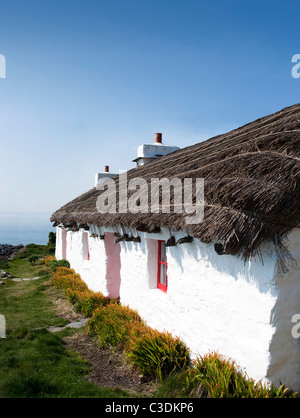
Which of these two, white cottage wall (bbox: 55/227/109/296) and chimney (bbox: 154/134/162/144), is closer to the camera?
white cottage wall (bbox: 55/227/109/296)

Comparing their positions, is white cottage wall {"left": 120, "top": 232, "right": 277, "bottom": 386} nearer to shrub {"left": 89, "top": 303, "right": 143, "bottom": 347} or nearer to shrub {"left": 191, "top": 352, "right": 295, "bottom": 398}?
shrub {"left": 191, "top": 352, "right": 295, "bottom": 398}

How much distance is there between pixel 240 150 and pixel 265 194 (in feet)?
6.04

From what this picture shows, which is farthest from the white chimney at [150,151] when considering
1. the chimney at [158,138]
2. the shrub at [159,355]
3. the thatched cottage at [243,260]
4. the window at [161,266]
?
the shrub at [159,355]

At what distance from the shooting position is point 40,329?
22.7 feet

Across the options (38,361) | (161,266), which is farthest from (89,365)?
(161,266)

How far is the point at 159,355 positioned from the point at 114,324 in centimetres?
174

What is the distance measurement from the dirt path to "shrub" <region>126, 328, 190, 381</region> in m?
0.17

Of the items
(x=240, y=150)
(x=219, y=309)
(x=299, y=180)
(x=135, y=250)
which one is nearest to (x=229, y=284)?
(x=219, y=309)

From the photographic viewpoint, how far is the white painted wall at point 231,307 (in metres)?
3.65

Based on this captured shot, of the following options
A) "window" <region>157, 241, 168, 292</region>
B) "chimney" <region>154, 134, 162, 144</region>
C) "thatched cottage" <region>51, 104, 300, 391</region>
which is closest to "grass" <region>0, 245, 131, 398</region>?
"thatched cottage" <region>51, 104, 300, 391</region>

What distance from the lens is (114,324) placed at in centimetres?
615

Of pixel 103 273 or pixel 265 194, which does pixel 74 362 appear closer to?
pixel 103 273

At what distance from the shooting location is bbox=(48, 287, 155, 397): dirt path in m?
4.64

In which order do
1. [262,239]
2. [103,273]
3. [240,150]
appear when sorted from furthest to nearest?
[103,273]
[240,150]
[262,239]
